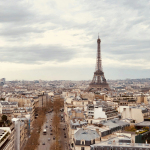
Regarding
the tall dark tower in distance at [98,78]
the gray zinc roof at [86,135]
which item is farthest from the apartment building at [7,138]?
the tall dark tower in distance at [98,78]

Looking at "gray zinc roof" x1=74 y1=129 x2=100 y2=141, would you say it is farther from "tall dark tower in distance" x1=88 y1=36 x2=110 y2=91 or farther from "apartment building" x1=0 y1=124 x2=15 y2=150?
"tall dark tower in distance" x1=88 y1=36 x2=110 y2=91

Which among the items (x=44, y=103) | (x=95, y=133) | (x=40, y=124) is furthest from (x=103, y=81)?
(x=95, y=133)

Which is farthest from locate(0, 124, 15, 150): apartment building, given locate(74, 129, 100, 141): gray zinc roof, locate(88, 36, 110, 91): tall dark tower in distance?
locate(88, 36, 110, 91): tall dark tower in distance

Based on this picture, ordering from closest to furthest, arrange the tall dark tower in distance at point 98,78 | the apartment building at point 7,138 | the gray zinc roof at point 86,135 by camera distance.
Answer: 1. the apartment building at point 7,138
2. the gray zinc roof at point 86,135
3. the tall dark tower in distance at point 98,78

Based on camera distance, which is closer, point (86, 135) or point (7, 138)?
point (86, 135)

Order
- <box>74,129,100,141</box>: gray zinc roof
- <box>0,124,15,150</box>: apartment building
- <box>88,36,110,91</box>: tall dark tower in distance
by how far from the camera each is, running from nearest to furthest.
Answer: <box>0,124,15,150</box>: apartment building, <box>74,129,100,141</box>: gray zinc roof, <box>88,36,110,91</box>: tall dark tower in distance

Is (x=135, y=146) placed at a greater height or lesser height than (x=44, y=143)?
greater

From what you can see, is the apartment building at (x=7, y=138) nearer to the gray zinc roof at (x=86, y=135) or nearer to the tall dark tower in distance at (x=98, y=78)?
the gray zinc roof at (x=86, y=135)

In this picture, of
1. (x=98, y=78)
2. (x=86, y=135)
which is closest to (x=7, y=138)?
(x=86, y=135)

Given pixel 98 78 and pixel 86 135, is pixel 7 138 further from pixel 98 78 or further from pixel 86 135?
pixel 98 78

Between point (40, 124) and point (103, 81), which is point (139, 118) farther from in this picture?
point (103, 81)

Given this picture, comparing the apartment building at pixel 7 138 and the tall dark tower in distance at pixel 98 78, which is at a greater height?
the tall dark tower in distance at pixel 98 78
